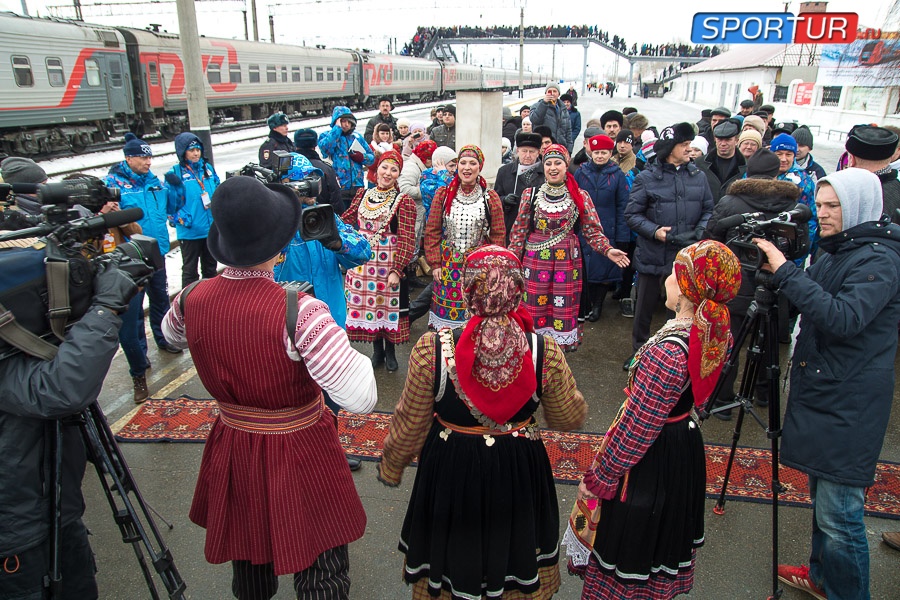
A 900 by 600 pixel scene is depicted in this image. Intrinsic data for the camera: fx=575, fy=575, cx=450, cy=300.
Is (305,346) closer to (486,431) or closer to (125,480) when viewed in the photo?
(486,431)

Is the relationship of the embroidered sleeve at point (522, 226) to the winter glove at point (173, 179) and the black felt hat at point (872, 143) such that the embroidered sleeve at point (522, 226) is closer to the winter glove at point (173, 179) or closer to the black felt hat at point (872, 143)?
the black felt hat at point (872, 143)

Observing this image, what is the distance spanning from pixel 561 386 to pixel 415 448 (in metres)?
0.62

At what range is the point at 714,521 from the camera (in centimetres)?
317

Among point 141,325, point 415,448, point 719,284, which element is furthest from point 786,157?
point 141,325

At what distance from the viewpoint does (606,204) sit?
5746 mm

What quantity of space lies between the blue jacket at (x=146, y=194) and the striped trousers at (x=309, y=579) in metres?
3.40

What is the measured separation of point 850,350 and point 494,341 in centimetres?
154

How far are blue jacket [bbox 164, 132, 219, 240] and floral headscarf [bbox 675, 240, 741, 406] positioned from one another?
455cm

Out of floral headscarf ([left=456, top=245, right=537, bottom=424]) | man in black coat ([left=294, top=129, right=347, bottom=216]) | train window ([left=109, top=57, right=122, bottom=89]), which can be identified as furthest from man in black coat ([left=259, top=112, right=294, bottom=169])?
train window ([left=109, top=57, right=122, bottom=89])

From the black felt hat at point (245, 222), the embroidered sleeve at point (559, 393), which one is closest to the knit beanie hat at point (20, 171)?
the black felt hat at point (245, 222)

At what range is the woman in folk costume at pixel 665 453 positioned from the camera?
6.75 ft

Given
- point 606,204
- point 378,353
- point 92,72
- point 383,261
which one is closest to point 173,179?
point 383,261

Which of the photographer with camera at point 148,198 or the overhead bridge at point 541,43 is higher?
the overhead bridge at point 541,43

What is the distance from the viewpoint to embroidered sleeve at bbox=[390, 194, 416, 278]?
14.9ft
